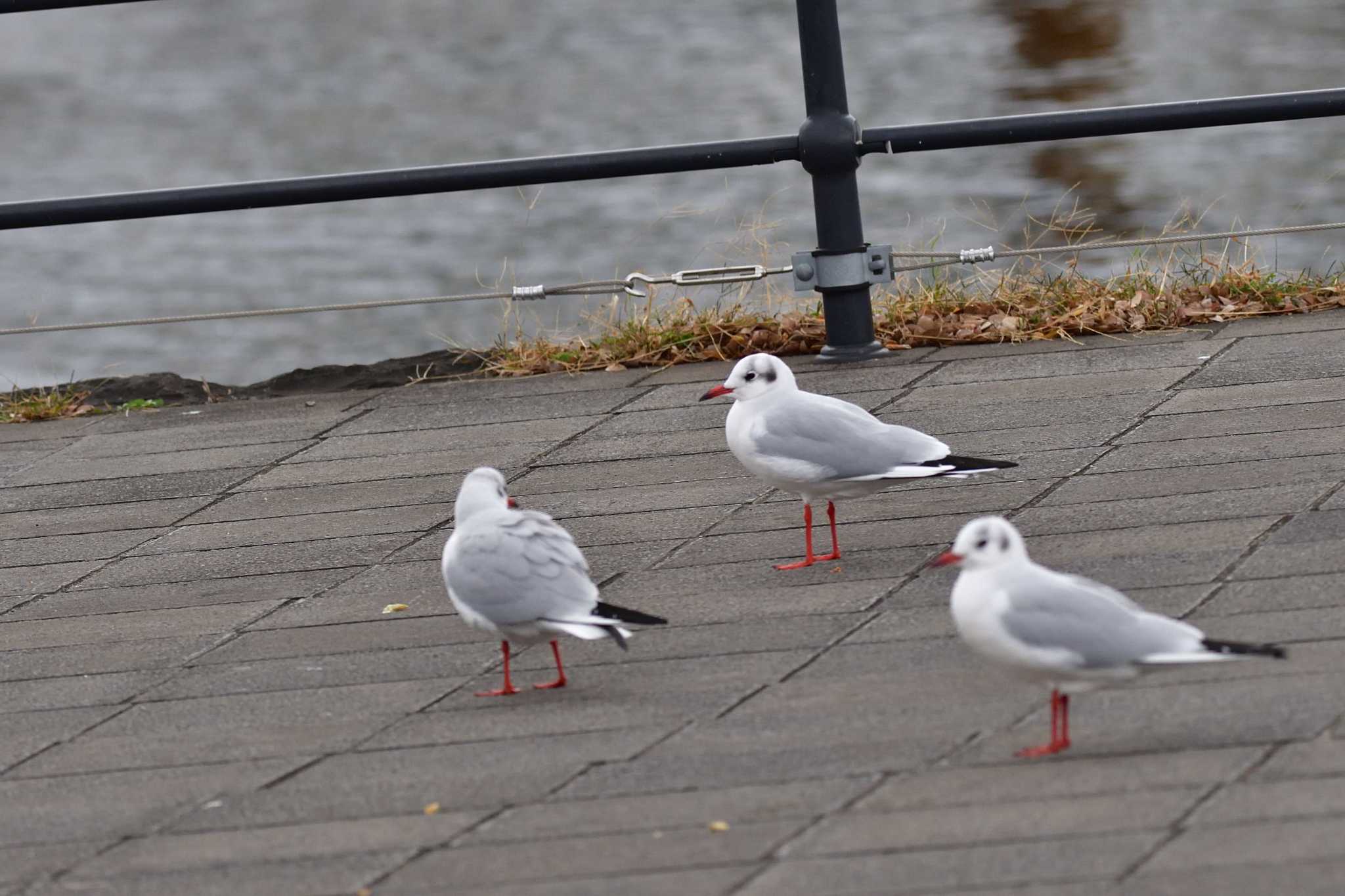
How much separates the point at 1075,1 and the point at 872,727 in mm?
29617

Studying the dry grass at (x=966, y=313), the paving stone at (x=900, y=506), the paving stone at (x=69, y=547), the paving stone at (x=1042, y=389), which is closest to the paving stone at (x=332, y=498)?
the paving stone at (x=69, y=547)

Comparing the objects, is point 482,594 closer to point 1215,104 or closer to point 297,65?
point 1215,104


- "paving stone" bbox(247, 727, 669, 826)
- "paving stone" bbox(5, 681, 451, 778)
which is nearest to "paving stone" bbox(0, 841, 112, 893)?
"paving stone" bbox(247, 727, 669, 826)

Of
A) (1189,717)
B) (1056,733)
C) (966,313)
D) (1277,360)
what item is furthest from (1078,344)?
(1056,733)

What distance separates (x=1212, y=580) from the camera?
4.80m

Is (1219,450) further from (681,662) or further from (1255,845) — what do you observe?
(1255,845)

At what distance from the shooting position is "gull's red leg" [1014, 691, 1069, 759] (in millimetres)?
3885

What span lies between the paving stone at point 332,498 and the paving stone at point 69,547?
207 millimetres

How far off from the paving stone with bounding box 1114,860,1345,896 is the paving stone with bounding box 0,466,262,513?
418 centimetres

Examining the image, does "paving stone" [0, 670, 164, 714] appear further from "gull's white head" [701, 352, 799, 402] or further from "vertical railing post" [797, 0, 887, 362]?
"vertical railing post" [797, 0, 887, 362]

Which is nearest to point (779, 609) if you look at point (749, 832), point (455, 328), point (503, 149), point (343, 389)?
point (749, 832)

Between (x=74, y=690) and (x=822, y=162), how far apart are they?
11.4 ft

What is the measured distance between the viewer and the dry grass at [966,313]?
755 cm

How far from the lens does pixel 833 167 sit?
7305mm
